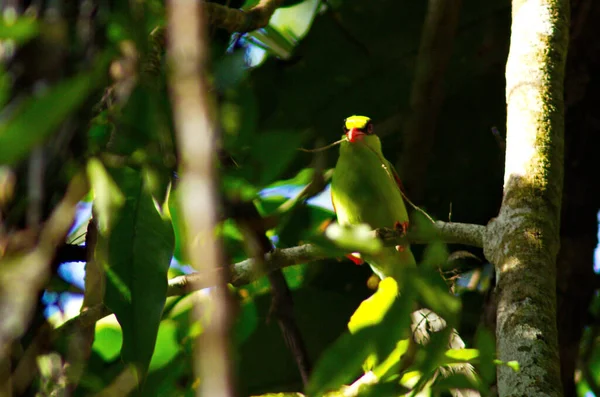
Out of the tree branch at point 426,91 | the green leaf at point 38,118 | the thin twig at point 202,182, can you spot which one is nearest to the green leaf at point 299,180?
the tree branch at point 426,91

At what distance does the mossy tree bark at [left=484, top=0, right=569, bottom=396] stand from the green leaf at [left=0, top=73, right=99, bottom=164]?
1073 millimetres

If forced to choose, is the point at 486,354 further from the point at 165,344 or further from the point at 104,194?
the point at 165,344

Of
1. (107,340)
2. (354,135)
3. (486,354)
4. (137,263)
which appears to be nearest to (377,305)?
(486,354)

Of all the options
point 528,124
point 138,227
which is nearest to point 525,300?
point 528,124

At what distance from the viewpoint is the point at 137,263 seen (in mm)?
1572

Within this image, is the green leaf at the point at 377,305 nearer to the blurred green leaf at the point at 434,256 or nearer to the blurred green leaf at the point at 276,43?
the blurred green leaf at the point at 434,256

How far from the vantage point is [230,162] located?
1.44m

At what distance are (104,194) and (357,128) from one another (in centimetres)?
194

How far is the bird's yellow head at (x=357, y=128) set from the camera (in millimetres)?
3107

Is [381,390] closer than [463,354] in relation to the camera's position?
Yes

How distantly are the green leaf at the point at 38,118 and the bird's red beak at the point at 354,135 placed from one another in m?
2.41

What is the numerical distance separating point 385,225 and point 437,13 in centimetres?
81

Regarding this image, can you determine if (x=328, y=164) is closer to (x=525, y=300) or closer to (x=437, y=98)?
(x=437, y=98)

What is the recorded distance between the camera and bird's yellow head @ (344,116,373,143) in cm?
311
